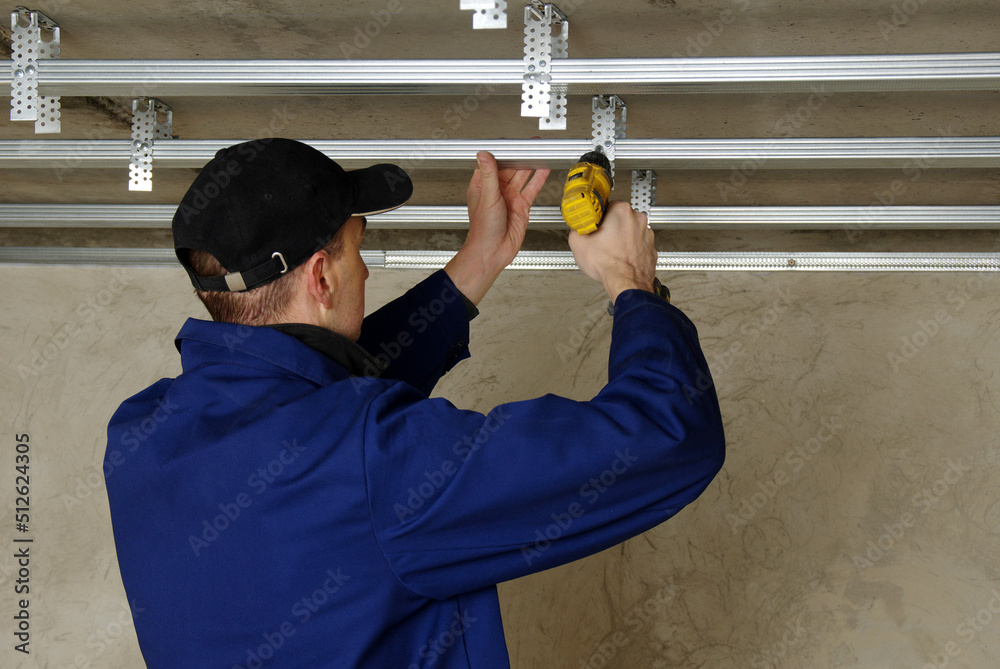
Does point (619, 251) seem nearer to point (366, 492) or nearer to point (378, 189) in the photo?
point (378, 189)

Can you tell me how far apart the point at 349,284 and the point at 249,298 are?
163mm

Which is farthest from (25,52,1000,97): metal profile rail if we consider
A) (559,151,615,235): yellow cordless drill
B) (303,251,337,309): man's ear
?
(303,251,337,309): man's ear

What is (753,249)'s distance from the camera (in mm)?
2979

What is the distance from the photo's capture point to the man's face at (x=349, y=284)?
133 cm

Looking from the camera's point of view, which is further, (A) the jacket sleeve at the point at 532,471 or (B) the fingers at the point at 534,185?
(B) the fingers at the point at 534,185

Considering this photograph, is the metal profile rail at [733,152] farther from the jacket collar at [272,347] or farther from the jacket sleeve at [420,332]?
the jacket collar at [272,347]

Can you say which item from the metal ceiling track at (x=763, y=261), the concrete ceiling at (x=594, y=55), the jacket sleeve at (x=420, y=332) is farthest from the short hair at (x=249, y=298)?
the metal ceiling track at (x=763, y=261)

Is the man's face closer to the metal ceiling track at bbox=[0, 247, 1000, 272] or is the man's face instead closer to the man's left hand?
the man's left hand

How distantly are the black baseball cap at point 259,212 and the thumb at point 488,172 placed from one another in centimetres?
54

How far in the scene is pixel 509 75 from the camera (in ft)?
5.60

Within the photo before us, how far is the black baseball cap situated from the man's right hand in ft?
1.35

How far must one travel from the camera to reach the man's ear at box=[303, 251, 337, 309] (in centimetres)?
129

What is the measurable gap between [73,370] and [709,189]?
2284 millimetres

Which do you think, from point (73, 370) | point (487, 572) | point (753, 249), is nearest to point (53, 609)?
point (73, 370)
